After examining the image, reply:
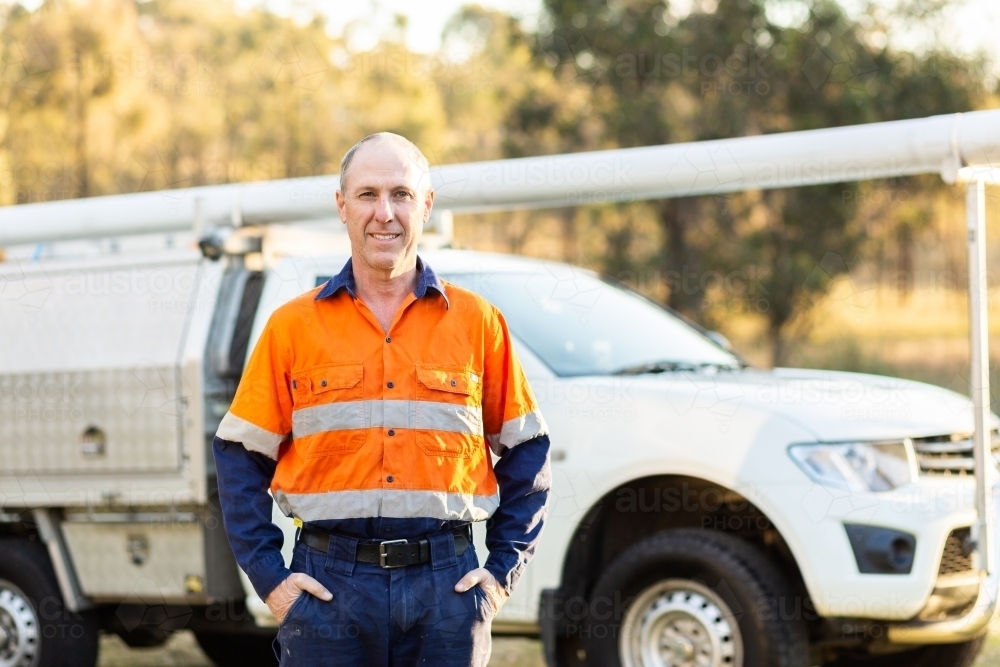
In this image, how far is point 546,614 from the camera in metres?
5.20

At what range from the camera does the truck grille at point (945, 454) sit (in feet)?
16.2

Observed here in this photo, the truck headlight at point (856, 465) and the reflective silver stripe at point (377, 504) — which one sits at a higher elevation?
the reflective silver stripe at point (377, 504)

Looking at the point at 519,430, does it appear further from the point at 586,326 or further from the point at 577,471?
the point at 586,326

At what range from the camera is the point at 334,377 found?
3131 mm

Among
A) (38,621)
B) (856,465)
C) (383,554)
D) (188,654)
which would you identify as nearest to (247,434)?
(383,554)

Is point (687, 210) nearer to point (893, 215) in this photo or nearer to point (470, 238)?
point (893, 215)

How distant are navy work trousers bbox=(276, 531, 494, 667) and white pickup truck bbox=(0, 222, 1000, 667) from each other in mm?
2047

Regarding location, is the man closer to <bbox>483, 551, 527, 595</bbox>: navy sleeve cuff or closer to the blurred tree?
<bbox>483, 551, 527, 595</bbox>: navy sleeve cuff

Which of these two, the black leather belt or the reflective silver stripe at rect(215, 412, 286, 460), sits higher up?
the reflective silver stripe at rect(215, 412, 286, 460)

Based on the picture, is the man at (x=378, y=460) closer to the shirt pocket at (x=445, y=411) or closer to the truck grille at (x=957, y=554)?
the shirt pocket at (x=445, y=411)

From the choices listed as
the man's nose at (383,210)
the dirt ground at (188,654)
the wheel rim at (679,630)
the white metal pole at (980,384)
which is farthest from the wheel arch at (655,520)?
the man's nose at (383,210)

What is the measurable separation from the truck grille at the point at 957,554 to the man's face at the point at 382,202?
2690mm

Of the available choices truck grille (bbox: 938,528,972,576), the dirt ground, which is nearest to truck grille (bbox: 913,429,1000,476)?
truck grille (bbox: 938,528,972,576)

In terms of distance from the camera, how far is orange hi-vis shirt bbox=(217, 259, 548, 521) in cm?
310
